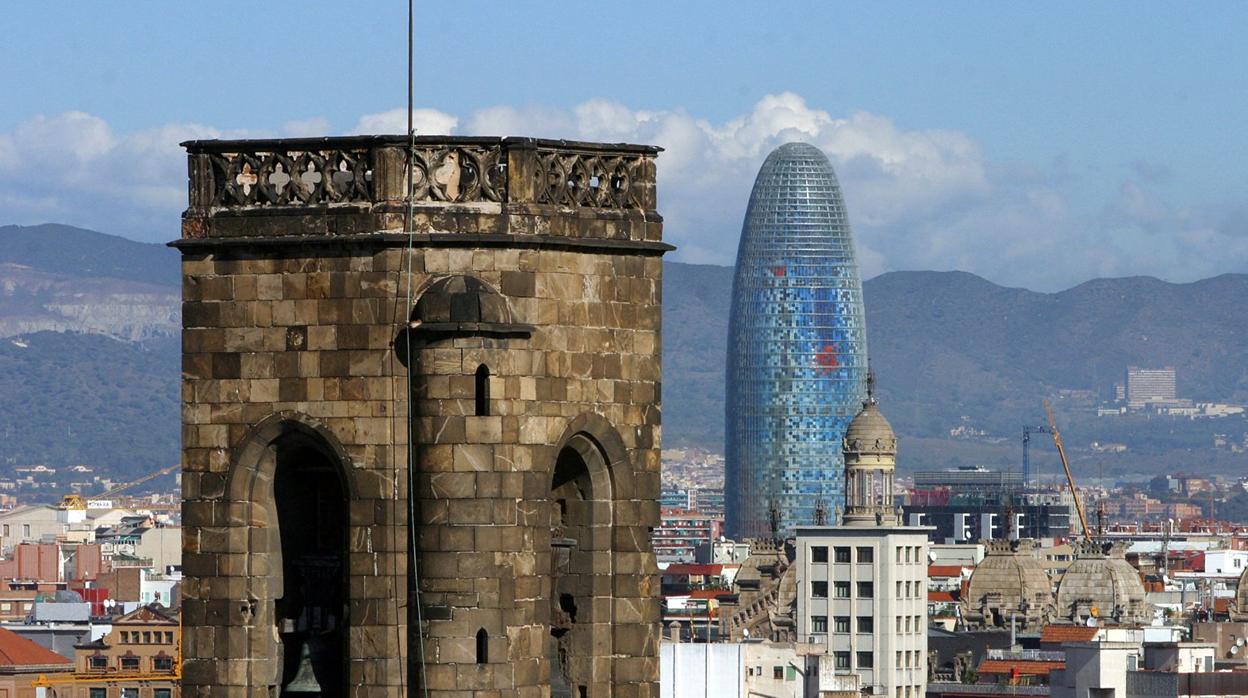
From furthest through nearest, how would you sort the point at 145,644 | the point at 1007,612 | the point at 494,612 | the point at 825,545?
the point at 1007,612, the point at 825,545, the point at 145,644, the point at 494,612

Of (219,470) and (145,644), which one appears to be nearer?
(219,470)

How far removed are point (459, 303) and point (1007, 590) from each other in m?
160

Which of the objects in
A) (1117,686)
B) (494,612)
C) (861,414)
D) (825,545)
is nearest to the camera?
(494,612)

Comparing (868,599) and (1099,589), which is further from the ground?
(1099,589)

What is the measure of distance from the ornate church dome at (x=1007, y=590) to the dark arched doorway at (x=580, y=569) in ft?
492

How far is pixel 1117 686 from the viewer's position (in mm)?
94688

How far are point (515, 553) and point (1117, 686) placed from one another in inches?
2976

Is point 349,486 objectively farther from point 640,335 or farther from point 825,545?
point 825,545

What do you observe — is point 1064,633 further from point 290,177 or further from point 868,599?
point 290,177

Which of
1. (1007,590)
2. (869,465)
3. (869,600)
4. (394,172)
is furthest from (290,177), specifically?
(869,465)

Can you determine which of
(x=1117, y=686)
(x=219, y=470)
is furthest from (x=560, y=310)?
(x=1117, y=686)

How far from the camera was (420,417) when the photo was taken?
820 inches

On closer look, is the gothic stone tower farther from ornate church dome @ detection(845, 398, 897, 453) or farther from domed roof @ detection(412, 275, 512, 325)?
ornate church dome @ detection(845, 398, 897, 453)

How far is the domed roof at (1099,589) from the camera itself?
550 feet
